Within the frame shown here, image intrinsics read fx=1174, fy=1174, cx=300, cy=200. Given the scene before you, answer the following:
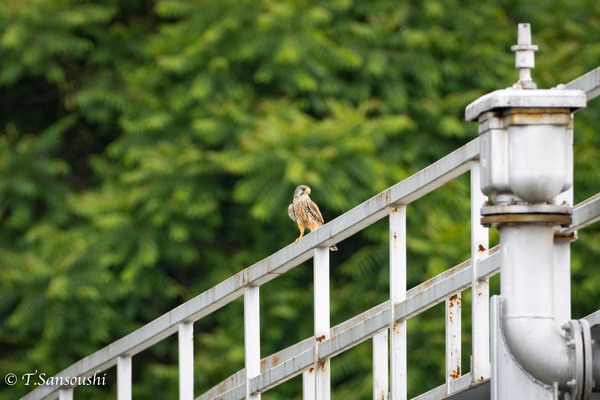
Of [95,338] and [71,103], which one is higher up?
[71,103]

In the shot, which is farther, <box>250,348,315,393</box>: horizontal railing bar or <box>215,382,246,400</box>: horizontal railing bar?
<box>215,382,246,400</box>: horizontal railing bar

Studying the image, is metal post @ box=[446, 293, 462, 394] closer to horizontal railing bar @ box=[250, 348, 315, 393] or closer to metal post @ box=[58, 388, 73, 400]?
horizontal railing bar @ box=[250, 348, 315, 393]

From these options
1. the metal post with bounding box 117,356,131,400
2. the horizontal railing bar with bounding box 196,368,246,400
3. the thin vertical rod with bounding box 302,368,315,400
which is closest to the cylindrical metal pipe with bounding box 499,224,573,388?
the thin vertical rod with bounding box 302,368,315,400

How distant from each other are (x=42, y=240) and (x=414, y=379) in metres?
3.72

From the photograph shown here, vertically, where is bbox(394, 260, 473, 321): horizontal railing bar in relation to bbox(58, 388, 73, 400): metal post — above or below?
below

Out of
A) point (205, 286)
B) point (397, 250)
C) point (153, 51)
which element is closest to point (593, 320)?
point (397, 250)

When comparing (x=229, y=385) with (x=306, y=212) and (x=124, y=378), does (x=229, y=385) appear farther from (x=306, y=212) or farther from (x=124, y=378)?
(x=306, y=212)

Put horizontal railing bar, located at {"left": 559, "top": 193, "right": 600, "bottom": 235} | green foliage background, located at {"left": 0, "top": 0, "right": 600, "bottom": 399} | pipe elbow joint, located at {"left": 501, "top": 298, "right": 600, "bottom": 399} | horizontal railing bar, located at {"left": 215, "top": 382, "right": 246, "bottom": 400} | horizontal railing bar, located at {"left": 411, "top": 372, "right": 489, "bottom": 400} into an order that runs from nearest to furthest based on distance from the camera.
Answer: pipe elbow joint, located at {"left": 501, "top": 298, "right": 600, "bottom": 399}
horizontal railing bar, located at {"left": 559, "top": 193, "right": 600, "bottom": 235}
horizontal railing bar, located at {"left": 411, "top": 372, "right": 489, "bottom": 400}
horizontal railing bar, located at {"left": 215, "top": 382, "right": 246, "bottom": 400}
green foliage background, located at {"left": 0, "top": 0, "right": 600, "bottom": 399}

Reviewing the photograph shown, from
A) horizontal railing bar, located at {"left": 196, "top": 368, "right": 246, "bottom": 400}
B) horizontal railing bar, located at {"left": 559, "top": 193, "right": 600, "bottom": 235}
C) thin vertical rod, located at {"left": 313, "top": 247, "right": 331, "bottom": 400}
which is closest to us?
horizontal railing bar, located at {"left": 559, "top": 193, "right": 600, "bottom": 235}

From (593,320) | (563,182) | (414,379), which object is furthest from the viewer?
(414,379)

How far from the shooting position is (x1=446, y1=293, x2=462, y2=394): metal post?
4.55m

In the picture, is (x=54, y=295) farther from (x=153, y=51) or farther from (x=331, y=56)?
(x=331, y=56)

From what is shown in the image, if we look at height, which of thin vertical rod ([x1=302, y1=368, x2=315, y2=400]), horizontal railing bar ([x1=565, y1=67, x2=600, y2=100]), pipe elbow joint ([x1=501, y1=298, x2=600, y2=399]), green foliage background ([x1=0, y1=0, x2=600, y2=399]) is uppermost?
green foliage background ([x1=0, y1=0, x2=600, y2=399])

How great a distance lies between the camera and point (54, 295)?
10438 mm
